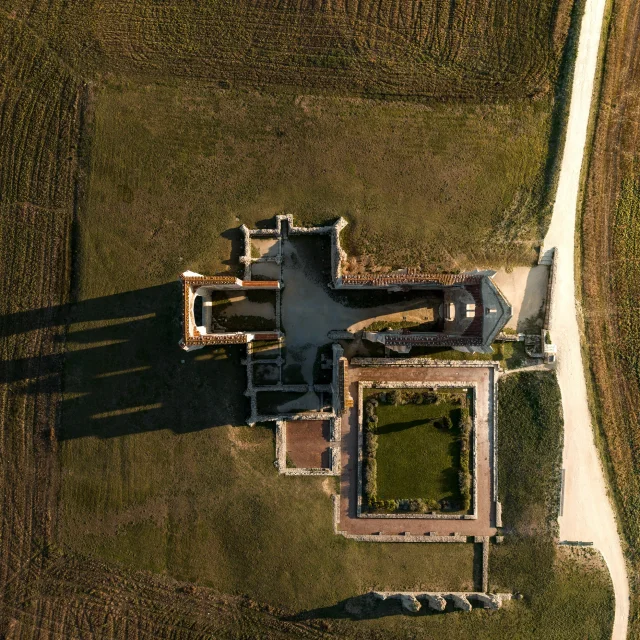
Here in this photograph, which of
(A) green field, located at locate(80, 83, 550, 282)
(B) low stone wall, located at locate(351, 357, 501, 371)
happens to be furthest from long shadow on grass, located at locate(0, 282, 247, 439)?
(B) low stone wall, located at locate(351, 357, 501, 371)

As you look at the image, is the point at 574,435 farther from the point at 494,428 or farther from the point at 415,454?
the point at 415,454

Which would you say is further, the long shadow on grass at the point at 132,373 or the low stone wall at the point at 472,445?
the long shadow on grass at the point at 132,373

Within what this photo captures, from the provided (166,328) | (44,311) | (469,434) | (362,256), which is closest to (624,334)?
(469,434)

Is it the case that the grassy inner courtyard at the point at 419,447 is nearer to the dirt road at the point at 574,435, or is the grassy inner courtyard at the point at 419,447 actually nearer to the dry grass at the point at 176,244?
the dry grass at the point at 176,244

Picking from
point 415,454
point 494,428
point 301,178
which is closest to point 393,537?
point 415,454

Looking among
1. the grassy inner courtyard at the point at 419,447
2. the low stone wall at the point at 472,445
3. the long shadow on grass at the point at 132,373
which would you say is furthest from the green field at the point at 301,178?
the grassy inner courtyard at the point at 419,447

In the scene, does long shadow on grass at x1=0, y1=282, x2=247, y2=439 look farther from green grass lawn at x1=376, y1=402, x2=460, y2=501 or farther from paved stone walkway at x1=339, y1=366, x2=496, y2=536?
green grass lawn at x1=376, y1=402, x2=460, y2=501

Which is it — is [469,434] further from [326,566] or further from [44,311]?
[44,311]
